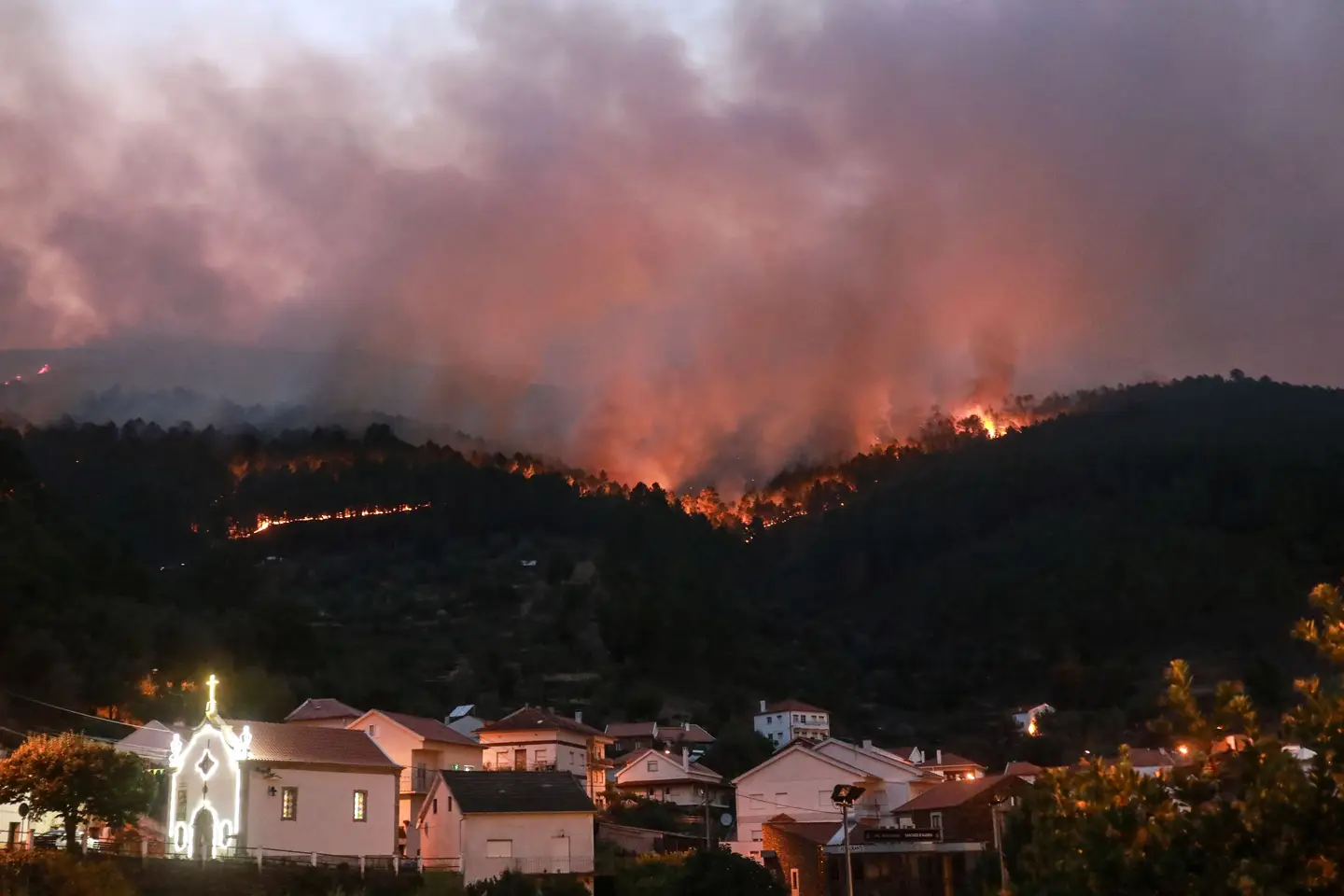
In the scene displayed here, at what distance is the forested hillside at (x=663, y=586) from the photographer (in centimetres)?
9988

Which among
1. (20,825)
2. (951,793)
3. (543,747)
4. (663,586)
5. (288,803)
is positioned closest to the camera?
(20,825)

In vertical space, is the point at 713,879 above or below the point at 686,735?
below

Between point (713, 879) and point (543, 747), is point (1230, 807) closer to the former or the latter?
point (713, 879)

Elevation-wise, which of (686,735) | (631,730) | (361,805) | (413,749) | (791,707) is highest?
(791,707)

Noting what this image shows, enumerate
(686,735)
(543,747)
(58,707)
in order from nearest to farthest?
(58,707), (543,747), (686,735)

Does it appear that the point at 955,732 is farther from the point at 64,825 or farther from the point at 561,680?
the point at 64,825

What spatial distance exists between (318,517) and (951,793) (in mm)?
126401

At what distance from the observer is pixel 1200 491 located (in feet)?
587

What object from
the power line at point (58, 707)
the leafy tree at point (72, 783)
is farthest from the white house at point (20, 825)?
the power line at point (58, 707)

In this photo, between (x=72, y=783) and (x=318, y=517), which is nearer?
(x=72, y=783)

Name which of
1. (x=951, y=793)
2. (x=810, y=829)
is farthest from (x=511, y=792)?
(x=951, y=793)

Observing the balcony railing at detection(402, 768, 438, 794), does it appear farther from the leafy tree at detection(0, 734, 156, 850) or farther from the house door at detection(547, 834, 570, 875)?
the leafy tree at detection(0, 734, 156, 850)

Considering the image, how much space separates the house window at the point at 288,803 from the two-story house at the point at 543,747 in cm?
2881

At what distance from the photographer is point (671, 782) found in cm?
8081
